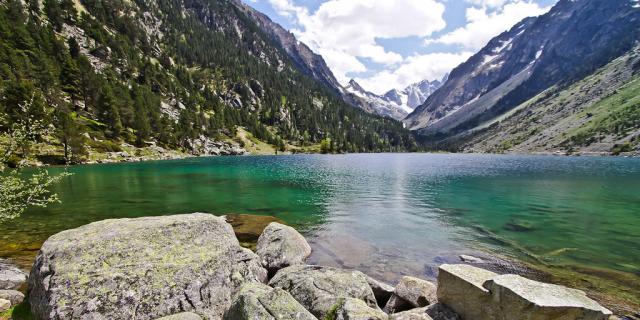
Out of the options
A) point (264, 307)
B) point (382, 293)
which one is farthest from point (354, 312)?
point (382, 293)

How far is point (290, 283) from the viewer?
13.4 m

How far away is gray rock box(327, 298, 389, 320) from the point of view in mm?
9375

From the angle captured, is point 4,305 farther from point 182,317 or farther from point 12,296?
point 182,317

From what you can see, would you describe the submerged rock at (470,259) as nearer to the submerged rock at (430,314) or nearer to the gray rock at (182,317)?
the submerged rock at (430,314)

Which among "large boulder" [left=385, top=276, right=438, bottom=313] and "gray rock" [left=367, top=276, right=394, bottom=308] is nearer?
"large boulder" [left=385, top=276, right=438, bottom=313]

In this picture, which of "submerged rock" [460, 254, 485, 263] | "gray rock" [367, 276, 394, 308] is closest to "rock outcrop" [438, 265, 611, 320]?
"gray rock" [367, 276, 394, 308]

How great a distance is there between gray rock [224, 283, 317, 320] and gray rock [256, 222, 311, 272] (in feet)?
30.4

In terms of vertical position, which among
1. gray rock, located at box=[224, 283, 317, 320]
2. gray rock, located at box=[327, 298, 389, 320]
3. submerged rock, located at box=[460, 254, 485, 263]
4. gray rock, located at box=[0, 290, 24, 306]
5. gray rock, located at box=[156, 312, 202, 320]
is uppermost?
gray rock, located at box=[224, 283, 317, 320]

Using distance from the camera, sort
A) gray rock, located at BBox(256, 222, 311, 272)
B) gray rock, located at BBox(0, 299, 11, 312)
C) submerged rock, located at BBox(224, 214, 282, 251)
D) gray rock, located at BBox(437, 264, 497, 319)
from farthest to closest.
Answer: submerged rock, located at BBox(224, 214, 282, 251) → gray rock, located at BBox(256, 222, 311, 272) → gray rock, located at BBox(0, 299, 11, 312) → gray rock, located at BBox(437, 264, 497, 319)

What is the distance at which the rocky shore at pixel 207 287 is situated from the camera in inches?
357

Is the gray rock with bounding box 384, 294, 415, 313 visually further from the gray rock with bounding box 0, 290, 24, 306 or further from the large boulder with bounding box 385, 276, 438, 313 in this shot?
the gray rock with bounding box 0, 290, 24, 306

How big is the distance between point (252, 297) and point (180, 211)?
30321 millimetres

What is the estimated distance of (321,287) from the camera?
41.2ft

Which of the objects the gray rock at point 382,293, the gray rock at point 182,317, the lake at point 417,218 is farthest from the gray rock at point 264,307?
the lake at point 417,218
